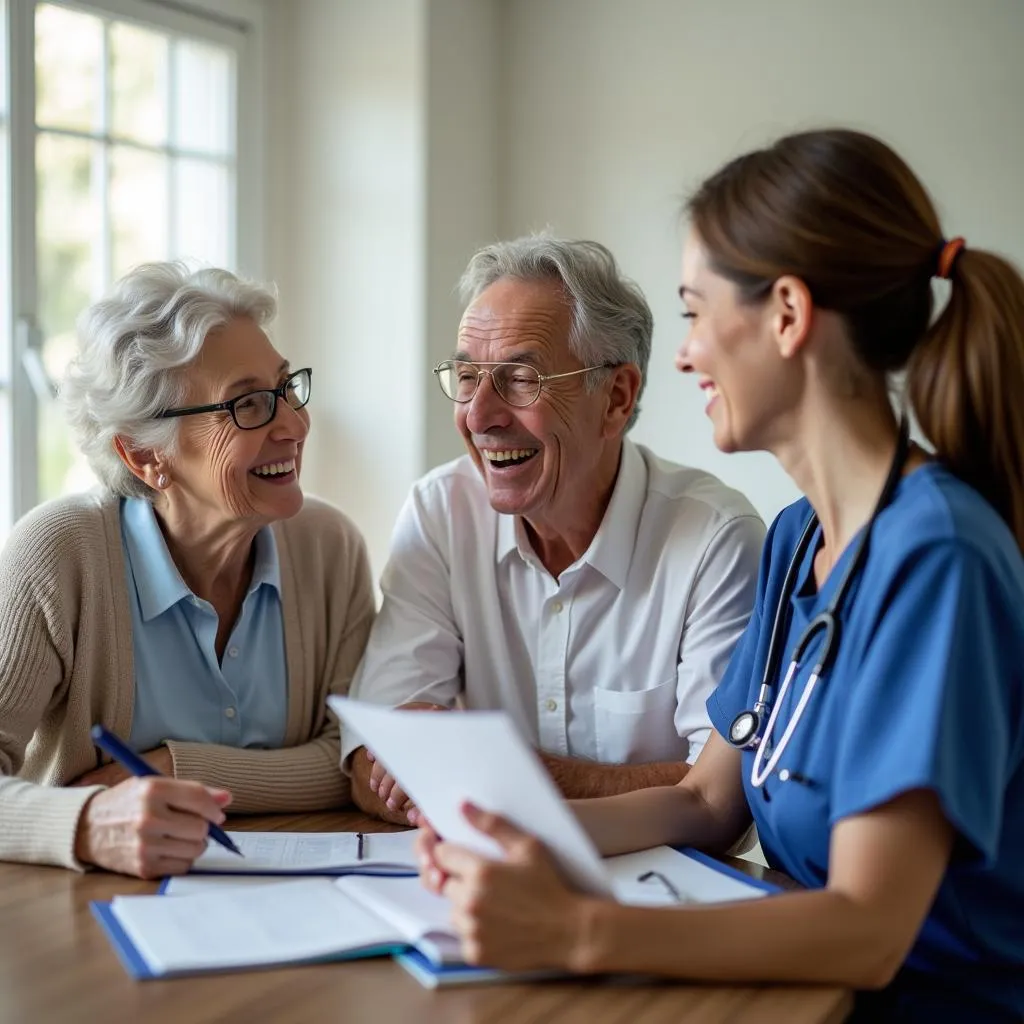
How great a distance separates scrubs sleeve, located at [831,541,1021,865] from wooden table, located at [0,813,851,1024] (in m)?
0.20

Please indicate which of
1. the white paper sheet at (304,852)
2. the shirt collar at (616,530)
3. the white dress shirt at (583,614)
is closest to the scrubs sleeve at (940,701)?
the white paper sheet at (304,852)

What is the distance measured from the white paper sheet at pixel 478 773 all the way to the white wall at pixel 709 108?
90.5 inches

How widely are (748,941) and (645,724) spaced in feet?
2.78

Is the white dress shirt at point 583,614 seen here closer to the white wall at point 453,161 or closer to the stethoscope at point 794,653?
the stethoscope at point 794,653

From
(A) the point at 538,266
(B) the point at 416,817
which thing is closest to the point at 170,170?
(A) the point at 538,266

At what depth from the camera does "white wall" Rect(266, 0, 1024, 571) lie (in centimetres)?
331

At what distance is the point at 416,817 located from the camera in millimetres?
1570

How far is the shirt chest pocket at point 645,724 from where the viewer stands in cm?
193

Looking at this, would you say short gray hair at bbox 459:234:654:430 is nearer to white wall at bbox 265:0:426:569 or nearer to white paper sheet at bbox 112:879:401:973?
white paper sheet at bbox 112:879:401:973

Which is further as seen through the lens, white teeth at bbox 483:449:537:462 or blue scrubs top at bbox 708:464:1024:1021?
white teeth at bbox 483:449:537:462

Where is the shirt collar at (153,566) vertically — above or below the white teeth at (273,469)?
below

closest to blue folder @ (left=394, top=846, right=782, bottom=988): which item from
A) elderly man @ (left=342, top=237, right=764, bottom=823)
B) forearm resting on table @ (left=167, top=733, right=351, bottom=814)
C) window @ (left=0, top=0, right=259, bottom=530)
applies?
forearm resting on table @ (left=167, top=733, right=351, bottom=814)

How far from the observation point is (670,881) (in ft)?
4.40

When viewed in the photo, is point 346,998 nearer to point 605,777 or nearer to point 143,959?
point 143,959
